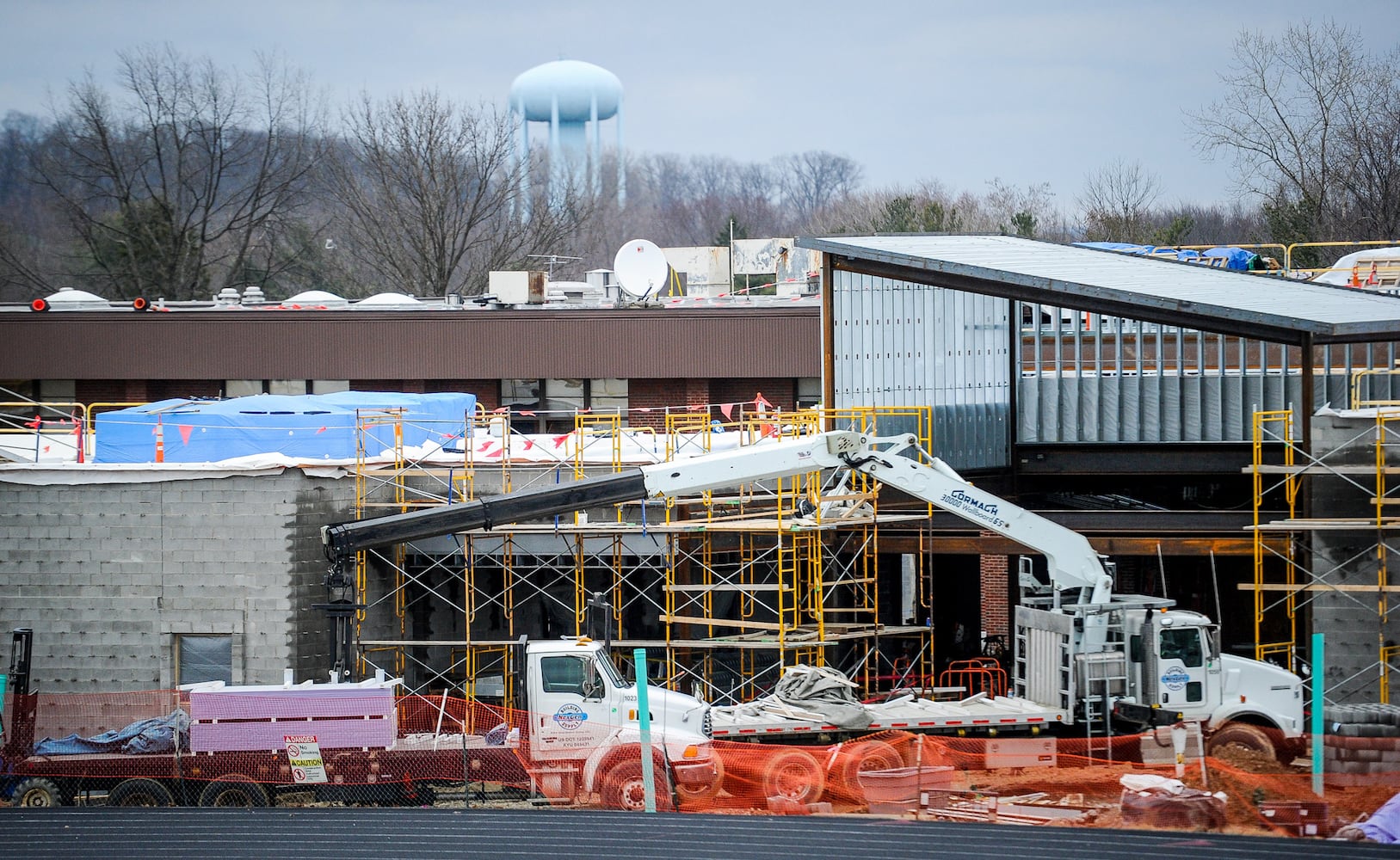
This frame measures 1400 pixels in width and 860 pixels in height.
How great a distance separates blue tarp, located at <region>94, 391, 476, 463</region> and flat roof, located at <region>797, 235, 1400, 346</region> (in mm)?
8136

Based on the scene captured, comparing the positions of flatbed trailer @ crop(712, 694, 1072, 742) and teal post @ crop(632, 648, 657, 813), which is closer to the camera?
teal post @ crop(632, 648, 657, 813)

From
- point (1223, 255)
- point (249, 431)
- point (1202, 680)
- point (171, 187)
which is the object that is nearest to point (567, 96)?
point (171, 187)

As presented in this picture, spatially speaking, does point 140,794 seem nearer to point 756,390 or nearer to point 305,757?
point 305,757

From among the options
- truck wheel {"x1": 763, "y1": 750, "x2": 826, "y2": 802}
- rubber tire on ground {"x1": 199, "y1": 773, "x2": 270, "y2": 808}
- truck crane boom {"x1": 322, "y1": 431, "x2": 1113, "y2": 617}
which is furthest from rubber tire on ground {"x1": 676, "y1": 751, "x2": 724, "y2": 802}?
rubber tire on ground {"x1": 199, "y1": 773, "x2": 270, "y2": 808}

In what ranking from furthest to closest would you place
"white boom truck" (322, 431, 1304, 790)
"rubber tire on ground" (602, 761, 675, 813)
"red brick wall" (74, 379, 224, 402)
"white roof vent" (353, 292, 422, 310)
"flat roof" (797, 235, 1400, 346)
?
1. "red brick wall" (74, 379, 224, 402)
2. "white roof vent" (353, 292, 422, 310)
3. "flat roof" (797, 235, 1400, 346)
4. "white boom truck" (322, 431, 1304, 790)
5. "rubber tire on ground" (602, 761, 675, 813)

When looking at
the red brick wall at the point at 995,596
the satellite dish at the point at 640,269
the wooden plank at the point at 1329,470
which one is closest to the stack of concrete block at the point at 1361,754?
the wooden plank at the point at 1329,470

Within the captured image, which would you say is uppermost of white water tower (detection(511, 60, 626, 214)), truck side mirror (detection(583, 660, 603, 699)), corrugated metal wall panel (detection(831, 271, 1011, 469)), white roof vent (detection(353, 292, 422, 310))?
white water tower (detection(511, 60, 626, 214))

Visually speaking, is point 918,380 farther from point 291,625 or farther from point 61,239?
point 61,239

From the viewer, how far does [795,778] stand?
54.6 ft

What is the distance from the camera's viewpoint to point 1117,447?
25250mm

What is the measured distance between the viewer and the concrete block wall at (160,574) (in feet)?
70.7

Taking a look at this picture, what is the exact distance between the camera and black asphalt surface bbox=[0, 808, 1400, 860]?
572 inches

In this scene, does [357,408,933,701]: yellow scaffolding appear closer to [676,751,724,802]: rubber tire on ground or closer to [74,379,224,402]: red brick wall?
[676,751,724,802]: rubber tire on ground

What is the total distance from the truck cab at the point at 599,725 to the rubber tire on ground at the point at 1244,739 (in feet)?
23.3
